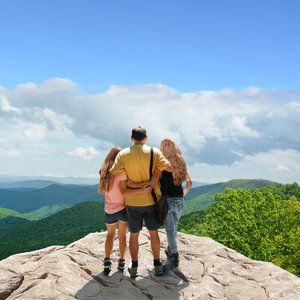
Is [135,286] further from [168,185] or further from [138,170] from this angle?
[138,170]

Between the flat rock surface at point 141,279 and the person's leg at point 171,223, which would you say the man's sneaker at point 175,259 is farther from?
the person's leg at point 171,223

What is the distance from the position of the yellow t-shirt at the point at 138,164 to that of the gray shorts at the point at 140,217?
0.13 meters

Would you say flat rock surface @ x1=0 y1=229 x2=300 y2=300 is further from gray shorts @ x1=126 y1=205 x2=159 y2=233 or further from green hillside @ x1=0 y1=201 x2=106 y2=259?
green hillside @ x1=0 y1=201 x2=106 y2=259

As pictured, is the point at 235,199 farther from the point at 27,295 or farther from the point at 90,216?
the point at 90,216

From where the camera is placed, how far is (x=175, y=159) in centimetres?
898

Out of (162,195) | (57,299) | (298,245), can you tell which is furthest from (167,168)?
(298,245)

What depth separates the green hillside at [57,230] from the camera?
117m

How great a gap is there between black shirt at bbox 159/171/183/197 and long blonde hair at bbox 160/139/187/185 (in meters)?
0.11

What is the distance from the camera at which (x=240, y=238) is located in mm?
35531

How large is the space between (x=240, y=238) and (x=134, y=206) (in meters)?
29.5

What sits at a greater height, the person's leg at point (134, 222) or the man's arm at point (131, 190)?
the man's arm at point (131, 190)

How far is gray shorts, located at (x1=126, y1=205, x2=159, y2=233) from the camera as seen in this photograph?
851cm

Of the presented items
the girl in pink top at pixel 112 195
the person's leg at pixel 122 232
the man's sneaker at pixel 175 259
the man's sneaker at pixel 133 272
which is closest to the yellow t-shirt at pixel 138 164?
the girl in pink top at pixel 112 195

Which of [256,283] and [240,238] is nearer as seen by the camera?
[256,283]
